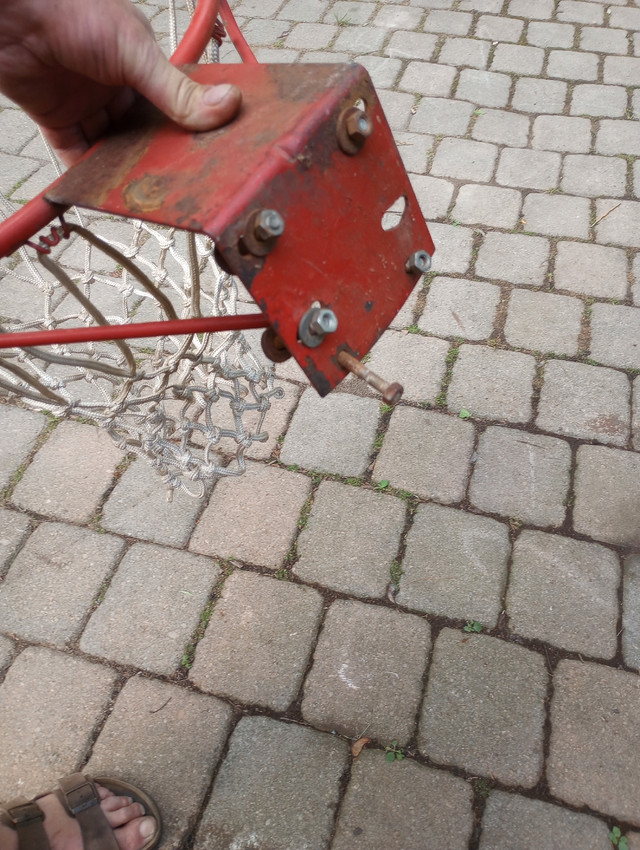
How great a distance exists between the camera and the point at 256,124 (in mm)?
1042

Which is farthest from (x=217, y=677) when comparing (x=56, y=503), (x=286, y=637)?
(x=56, y=503)

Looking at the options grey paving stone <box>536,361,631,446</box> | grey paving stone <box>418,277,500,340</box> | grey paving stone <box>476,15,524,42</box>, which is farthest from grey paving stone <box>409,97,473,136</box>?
grey paving stone <box>536,361,631,446</box>

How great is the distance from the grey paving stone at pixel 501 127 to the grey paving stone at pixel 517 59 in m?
0.41

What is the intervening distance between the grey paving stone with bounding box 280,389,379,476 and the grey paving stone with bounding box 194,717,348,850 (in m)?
0.83

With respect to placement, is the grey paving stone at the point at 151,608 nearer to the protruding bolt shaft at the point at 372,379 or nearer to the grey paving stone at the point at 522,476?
the grey paving stone at the point at 522,476

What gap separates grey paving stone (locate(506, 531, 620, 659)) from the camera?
2.00 m

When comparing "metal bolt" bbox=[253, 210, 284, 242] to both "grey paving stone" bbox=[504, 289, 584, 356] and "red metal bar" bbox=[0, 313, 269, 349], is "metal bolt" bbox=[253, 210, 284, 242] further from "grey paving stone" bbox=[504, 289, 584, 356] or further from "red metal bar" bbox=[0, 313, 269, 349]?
"grey paving stone" bbox=[504, 289, 584, 356]

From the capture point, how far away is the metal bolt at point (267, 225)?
957mm

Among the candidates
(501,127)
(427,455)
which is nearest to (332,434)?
(427,455)

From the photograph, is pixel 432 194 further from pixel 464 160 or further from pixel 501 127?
pixel 501 127

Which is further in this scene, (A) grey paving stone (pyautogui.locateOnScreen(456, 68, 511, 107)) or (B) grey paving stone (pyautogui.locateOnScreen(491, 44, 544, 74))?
(B) grey paving stone (pyautogui.locateOnScreen(491, 44, 544, 74))

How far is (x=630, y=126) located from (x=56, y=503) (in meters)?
3.14

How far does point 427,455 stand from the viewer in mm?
2379

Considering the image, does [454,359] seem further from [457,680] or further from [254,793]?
[254,793]
